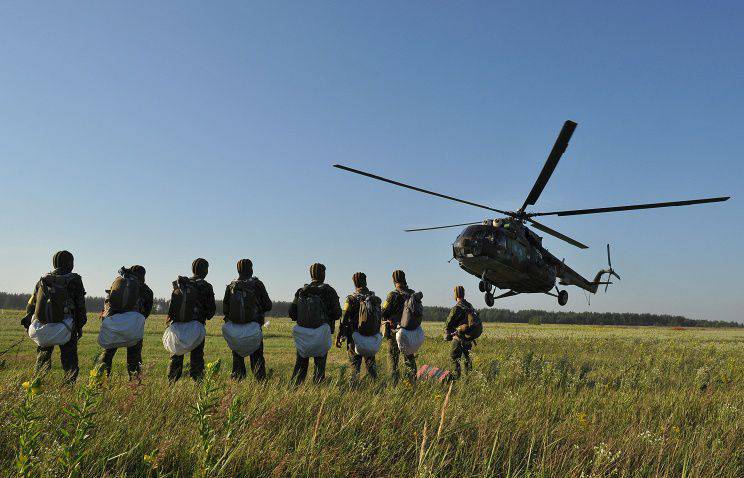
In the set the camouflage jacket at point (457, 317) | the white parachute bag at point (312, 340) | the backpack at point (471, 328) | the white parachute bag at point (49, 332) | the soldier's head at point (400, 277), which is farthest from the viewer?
the camouflage jacket at point (457, 317)

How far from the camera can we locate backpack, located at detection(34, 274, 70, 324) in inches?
278

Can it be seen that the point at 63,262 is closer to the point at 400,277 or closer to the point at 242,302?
the point at 242,302

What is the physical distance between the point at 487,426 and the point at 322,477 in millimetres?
1546

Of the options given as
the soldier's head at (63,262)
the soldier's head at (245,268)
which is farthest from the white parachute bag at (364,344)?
the soldier's head at (63,262)

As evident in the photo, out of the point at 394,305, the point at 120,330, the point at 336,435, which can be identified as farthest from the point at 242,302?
the point at 336,435

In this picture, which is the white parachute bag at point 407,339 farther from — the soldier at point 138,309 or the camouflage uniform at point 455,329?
the soldier at point 138,309

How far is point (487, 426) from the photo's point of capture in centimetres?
369

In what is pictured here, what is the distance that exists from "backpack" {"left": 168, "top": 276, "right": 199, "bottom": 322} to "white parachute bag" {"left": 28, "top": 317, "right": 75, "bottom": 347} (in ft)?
4.76

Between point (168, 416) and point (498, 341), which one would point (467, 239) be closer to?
point (498, 341)

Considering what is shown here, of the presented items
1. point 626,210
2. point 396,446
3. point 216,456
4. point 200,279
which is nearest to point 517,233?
point 626,210

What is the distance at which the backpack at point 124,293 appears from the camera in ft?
24.6

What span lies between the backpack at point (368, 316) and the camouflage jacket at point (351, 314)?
2.2 inches

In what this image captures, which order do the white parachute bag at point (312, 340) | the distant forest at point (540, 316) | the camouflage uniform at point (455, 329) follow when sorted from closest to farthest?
the white parachute bag at point (312, 340) < the camouflage uniform at point (455, 329) < the distant forest at point (540, 316)

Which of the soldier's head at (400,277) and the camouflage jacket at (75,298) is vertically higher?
the soldier's head at (400,277)
